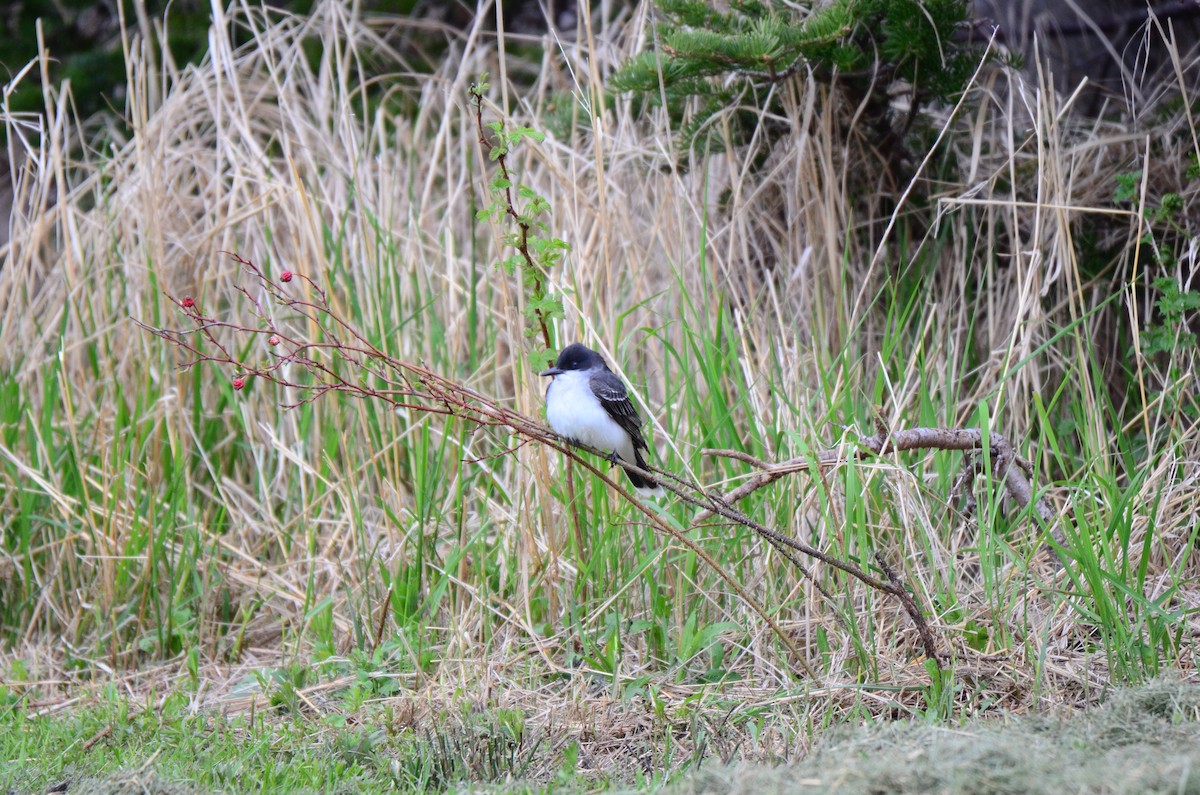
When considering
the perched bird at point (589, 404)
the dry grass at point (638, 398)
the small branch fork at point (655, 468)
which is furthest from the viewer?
the perched bird at point (589, 404)

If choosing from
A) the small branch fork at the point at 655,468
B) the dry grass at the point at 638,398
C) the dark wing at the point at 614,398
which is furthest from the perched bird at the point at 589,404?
the dry grass at the point at 638,398

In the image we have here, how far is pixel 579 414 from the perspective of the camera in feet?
9.94

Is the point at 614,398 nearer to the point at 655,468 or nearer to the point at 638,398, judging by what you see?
the point at 655,468

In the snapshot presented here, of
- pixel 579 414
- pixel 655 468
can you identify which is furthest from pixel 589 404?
pixel 655 468

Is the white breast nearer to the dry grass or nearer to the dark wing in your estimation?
the dark wing

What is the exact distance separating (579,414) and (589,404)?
0.13 ft

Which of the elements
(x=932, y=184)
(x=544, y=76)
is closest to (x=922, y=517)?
(x=932, y=184)

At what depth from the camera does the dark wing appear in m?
3.05

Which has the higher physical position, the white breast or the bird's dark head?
the bird's dark head

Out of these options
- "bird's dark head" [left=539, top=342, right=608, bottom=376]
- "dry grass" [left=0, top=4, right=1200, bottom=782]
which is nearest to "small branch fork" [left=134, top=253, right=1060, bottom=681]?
"dry grass" [left=0, top=4, right=1200, bottom=782]

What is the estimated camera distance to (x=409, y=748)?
2.68 m

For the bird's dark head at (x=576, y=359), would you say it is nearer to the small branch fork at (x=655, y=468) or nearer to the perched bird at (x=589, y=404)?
the perched bird at (x=589, y=404)

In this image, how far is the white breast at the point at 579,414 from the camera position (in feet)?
9.95

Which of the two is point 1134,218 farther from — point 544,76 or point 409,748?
point 409,748
